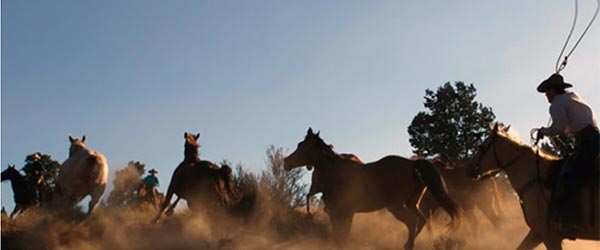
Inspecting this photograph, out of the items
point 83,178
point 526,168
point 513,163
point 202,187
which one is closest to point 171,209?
point 202,187

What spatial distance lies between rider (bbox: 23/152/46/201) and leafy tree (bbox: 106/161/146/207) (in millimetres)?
1698

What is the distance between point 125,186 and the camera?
1770cm

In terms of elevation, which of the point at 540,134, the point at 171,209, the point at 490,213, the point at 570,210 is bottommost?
the point at 570,210

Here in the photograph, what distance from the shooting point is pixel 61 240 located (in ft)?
40.0

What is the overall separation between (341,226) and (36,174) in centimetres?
775

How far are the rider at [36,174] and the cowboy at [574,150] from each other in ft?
37.9

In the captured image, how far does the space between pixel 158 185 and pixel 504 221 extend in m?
10.2

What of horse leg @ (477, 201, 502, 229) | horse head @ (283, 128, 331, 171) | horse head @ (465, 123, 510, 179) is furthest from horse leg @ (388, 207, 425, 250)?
horse head @ (465, 123, 510, 179)

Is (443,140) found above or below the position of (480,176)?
above

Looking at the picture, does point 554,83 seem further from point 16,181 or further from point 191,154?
point 16,181

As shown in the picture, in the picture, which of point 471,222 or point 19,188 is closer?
point 471,222

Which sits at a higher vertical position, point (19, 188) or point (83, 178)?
point (19, 188)

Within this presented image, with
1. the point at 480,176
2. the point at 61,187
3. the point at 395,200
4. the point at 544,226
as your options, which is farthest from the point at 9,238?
the point at 544,226

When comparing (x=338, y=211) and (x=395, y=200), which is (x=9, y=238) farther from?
(x=395, y=200)
